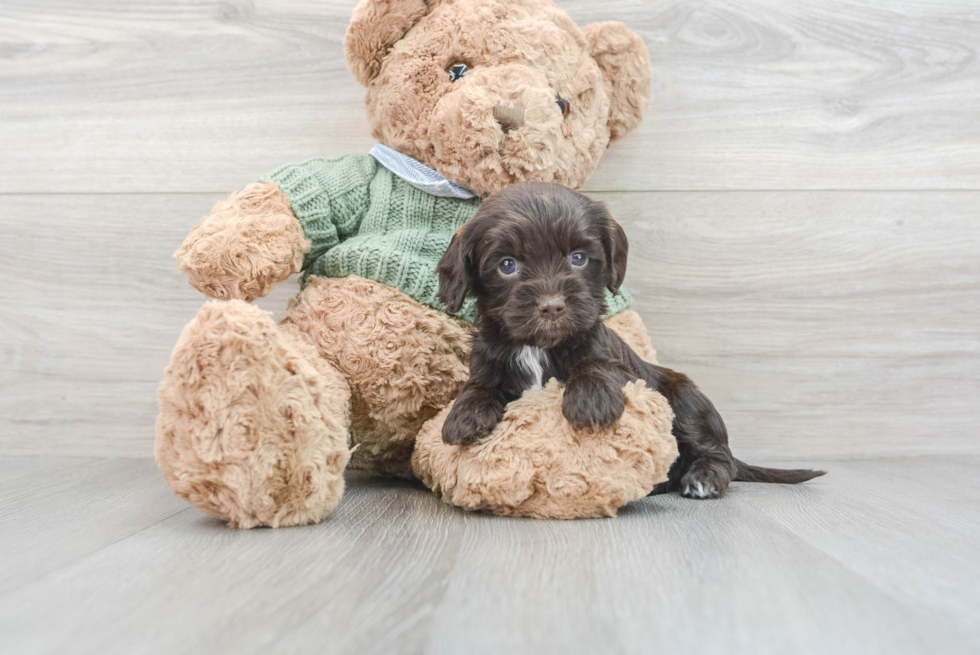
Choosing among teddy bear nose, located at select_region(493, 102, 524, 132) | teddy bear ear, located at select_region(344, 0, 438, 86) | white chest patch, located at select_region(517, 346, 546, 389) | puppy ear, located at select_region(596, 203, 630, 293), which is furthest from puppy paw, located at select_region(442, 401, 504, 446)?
teddy bear ear, located at select_region(344, 0, 438, 86)

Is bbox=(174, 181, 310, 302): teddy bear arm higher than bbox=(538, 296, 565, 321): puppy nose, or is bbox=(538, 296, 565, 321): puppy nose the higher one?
bbox=(538, 296, 565, 321): puppy nose

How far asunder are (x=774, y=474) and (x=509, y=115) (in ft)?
3.46

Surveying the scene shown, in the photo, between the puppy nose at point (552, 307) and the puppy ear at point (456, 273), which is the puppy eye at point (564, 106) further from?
the puppy nose at point (552, 307)

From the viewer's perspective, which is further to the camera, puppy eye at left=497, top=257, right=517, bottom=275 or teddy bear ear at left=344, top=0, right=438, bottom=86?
teddy bear ear at left=344, top=0, right=438, bottom=86

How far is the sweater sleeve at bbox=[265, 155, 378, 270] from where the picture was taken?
159 cm

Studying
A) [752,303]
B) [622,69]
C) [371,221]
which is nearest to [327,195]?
[371,221]

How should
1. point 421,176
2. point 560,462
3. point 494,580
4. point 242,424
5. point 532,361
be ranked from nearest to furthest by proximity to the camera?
point 494,580, point 242,424, point 560,462, point 532,361, point 421,176

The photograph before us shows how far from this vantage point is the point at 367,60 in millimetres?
1651

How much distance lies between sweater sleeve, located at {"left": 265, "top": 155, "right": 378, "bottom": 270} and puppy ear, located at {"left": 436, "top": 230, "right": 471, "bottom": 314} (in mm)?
390

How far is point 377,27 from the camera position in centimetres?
162

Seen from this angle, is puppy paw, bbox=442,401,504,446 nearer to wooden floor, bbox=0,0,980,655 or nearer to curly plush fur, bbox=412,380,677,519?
curly plush fur, bbox=412,380,677,519

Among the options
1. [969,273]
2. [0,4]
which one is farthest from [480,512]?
[0,4]

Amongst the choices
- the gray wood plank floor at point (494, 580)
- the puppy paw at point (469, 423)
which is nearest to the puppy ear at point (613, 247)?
the puppy paw at point (469, 423)

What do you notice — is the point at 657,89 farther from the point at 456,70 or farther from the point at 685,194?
the point at 456,70
